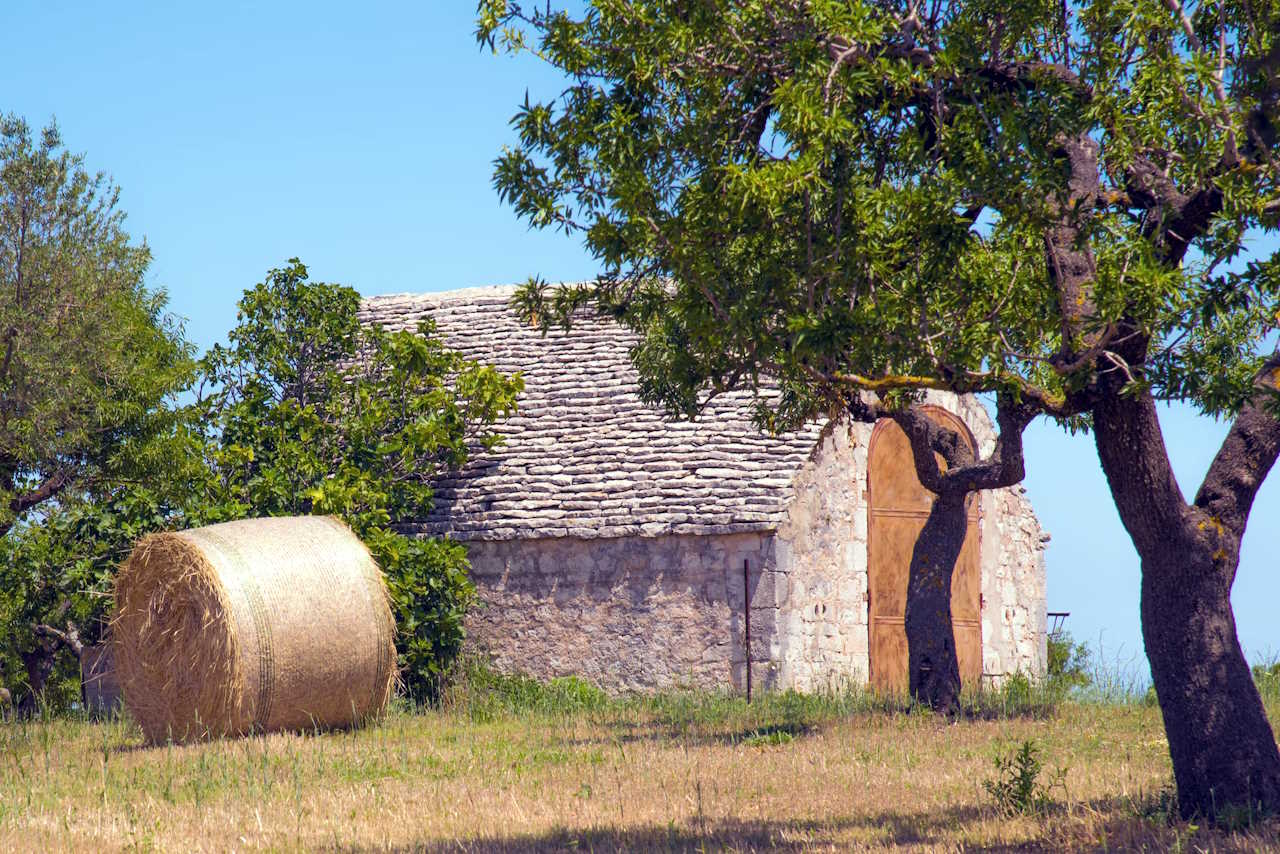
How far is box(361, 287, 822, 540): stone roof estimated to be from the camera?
54.7 ft

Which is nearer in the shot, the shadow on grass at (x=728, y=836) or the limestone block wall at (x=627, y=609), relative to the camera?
the shadow on grass at (x=728, y=836)

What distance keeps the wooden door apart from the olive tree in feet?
30.0

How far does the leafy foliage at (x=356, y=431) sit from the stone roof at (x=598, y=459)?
0.54m

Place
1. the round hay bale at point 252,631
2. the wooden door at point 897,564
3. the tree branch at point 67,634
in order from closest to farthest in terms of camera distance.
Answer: the round hay bale at point 252,631
the wooden door at point 897,564
the tree branch at point 67,634

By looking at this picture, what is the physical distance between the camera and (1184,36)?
812 centimetres

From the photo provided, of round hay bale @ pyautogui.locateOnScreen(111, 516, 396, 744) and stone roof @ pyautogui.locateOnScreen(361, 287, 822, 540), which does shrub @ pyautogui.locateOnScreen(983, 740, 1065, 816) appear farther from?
stone roof @ pyautogui.locateOnScreen(361, 287, 822, 540)

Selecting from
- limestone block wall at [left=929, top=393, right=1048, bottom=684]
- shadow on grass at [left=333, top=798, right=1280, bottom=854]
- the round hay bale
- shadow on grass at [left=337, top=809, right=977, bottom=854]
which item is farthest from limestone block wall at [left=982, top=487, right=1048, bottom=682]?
shadow on grass at [left=337, top=809, right=977, bottom=854]

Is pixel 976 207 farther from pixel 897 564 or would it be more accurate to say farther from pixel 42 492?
pixel 42 492

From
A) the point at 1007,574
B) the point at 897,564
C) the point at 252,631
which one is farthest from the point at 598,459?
the point at 252,631

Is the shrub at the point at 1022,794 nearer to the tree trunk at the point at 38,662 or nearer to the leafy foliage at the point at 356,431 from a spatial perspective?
the leafy foliage at the point at 356,431

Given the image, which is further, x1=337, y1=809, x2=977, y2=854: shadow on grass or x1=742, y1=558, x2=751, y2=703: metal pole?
x1=742, y1=558, x2=751, y2=703: metal pole

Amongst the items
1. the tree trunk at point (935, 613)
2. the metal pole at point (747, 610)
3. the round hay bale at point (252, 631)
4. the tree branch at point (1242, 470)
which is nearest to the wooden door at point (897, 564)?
the metal pole at point (747, 610)

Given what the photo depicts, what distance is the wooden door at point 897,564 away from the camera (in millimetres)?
17719

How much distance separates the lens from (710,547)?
16531 millimetres
